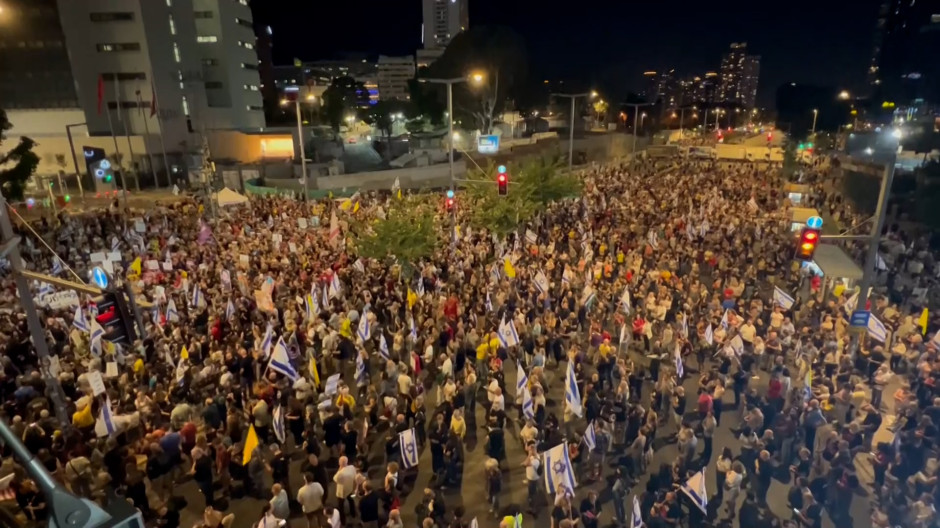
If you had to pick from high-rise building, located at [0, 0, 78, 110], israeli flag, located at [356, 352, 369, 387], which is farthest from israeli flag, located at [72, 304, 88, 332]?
high-rise building, located at [0, 0, 78, 110]

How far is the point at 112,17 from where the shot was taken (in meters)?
54.3

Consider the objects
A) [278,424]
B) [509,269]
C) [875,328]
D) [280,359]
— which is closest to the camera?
[278,424]

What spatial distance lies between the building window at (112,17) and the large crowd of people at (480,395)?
43.1 m

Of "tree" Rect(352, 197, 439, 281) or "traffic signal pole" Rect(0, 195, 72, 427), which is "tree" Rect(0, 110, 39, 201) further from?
"traffic signal pole" Rect(0, 195, 72, 427)

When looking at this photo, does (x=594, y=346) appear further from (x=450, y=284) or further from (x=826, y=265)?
(x=826, y=265)

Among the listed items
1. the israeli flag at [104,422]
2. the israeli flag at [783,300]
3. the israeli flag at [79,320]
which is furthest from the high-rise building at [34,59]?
the israeli flag at [783,300]

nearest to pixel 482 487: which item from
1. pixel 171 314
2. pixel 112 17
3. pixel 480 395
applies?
pixel 480 395

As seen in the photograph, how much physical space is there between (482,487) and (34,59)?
2552 inches

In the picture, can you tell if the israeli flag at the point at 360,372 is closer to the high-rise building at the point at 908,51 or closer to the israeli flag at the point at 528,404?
the israeli flag at the point at 528,404

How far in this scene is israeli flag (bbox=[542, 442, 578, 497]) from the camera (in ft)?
29.0

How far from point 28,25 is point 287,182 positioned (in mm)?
32011

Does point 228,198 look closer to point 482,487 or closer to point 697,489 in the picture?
point 482,487

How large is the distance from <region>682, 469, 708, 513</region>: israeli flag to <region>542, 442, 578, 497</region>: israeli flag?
1.65m

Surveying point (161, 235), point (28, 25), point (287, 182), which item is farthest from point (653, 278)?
point (28, 25)
